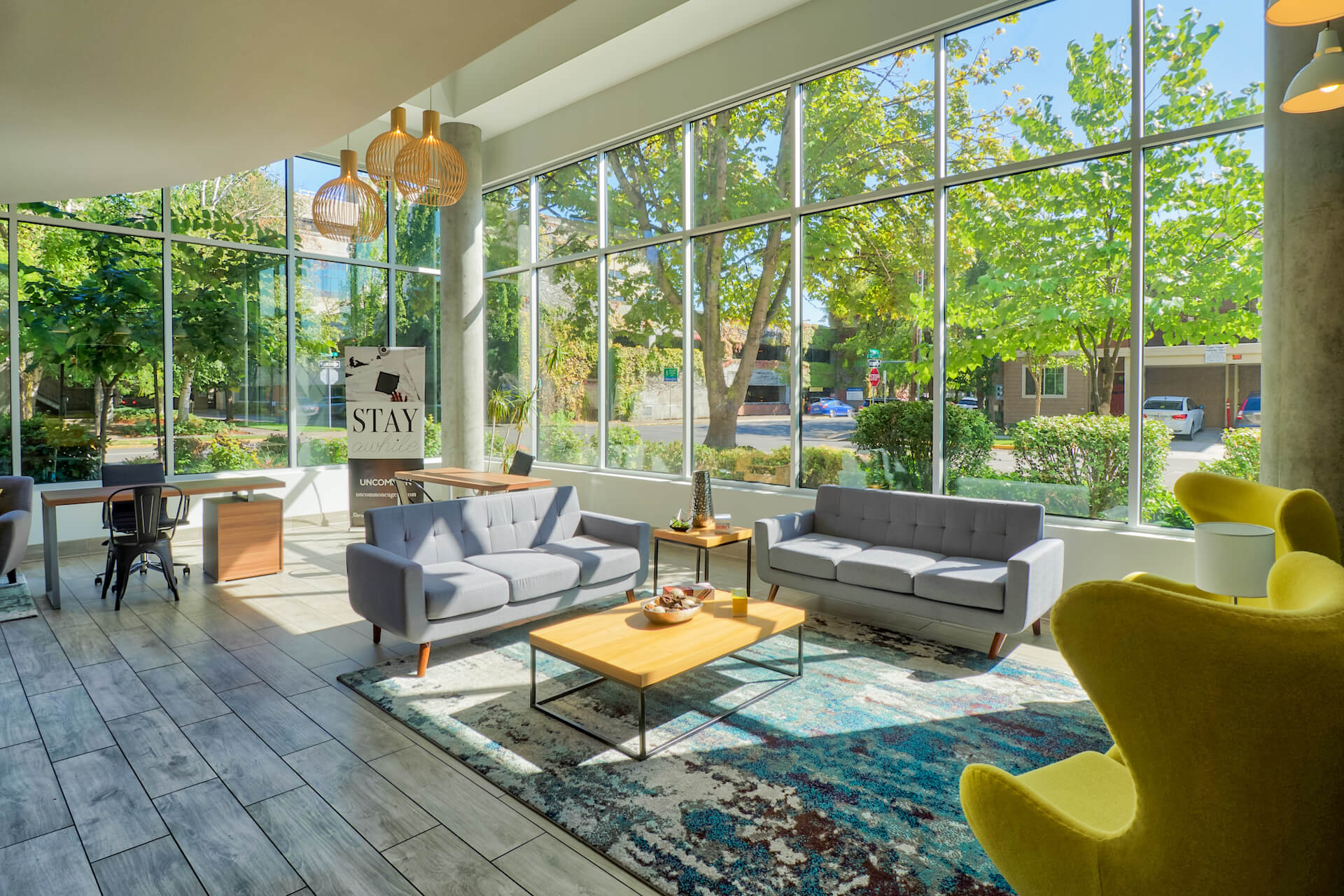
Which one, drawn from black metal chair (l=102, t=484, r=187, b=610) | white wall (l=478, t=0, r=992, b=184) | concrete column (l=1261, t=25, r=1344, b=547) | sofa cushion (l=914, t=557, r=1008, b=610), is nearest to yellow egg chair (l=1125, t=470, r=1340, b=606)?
concrete column (l=1261, t=25, r=1344, b=547)

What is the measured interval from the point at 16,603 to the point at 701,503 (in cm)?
501

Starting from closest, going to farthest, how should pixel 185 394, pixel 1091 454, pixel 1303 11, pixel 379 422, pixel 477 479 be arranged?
pixel 1303 11 → pixel 1091 454 → pixel 477 479 → pixel 185 394 → pixel 379 422

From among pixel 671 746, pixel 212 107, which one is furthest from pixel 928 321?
pixel 212 107

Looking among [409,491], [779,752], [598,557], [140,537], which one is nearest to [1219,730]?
[779,752]

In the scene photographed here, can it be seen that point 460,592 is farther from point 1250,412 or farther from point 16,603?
point 1250,412

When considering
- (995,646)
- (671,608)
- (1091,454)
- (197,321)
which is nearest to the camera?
(671,608)

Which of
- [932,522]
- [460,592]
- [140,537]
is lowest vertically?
[460,592]

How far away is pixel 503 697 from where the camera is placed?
3.82 m

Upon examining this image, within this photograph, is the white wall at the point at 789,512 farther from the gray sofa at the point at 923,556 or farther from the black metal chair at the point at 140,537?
the black metal chair at the point at 140,537

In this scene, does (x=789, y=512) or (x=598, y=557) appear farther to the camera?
(x=789, y=512)

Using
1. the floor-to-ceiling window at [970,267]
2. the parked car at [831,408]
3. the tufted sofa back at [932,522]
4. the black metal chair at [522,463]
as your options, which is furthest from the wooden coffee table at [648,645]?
the black metal chair at [522,463]

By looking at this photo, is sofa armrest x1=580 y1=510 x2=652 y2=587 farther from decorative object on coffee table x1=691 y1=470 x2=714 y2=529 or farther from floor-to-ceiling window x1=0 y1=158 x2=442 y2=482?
floor-to-ceiling window x1=0 y1=158 x2=442 y2=482

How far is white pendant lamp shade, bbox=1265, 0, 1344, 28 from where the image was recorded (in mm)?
2734

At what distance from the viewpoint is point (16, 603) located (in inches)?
215
